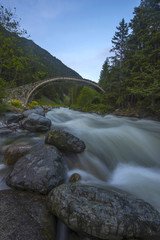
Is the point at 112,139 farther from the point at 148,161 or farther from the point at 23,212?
the point at 23,212

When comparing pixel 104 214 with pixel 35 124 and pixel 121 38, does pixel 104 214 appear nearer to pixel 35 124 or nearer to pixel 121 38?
pixel 35 124

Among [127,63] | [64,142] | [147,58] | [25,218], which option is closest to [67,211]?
[25,218]

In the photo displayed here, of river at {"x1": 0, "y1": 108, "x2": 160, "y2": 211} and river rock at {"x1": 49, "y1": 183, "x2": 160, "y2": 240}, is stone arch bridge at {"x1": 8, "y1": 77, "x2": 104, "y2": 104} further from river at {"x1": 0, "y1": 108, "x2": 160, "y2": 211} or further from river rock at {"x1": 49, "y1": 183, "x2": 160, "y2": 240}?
river rock at {"x1": 49, "y1": 183, "x2": 160, "y2": 240}

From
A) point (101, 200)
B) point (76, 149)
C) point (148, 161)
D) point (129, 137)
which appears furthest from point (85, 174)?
point (129, 137)

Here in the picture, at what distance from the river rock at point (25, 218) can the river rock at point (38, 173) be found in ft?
0.53

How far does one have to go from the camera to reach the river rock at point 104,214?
141cm

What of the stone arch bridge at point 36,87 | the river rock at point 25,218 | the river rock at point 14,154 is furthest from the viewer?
the stone arch bridge at point 36,87

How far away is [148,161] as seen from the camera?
3939 millimetres

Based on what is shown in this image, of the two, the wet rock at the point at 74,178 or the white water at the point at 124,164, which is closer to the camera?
the wet rock at the point at 74,178

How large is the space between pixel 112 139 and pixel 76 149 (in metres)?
2.40

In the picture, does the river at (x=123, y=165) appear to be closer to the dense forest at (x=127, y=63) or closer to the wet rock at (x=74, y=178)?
the wet rock at (x=74, y=178)

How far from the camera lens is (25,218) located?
1.61m

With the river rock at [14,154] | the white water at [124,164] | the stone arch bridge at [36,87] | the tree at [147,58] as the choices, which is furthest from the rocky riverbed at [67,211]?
the stone arch bridge at [36,87]

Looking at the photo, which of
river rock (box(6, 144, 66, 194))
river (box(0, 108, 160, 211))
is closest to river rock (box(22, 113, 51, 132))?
river (box(0, 108, 160, 211))
